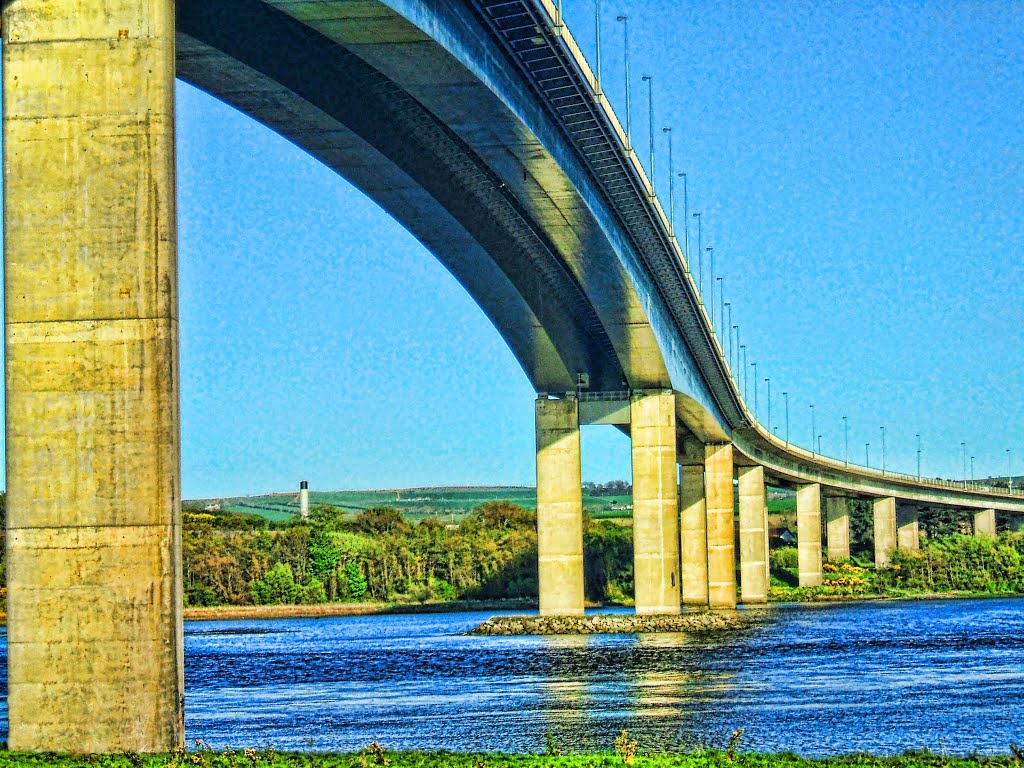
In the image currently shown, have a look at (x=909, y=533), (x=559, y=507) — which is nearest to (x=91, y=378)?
(x=559, y=507)

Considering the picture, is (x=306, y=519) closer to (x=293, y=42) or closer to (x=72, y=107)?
(x=293, y=42)

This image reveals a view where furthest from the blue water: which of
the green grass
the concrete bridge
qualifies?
the concrete bridge

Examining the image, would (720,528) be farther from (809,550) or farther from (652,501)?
(652,501)

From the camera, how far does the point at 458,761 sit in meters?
20.8

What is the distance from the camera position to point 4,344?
75.2 ft

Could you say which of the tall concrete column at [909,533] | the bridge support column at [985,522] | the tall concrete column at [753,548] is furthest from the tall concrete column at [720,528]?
the bridge support column at [985,522]

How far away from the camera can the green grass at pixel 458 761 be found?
2008 centimetres

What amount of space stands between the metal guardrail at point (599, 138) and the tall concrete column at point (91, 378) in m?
13.5

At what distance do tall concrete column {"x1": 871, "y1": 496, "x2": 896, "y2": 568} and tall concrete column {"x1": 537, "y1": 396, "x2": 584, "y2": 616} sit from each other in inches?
2781

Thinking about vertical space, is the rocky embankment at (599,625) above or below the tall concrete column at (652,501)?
below

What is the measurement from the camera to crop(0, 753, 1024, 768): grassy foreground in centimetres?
2008

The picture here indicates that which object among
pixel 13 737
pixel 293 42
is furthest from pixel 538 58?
pixel 13 737

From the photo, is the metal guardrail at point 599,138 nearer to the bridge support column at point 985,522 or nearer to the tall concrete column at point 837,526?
the tall concrete column at point 837,526

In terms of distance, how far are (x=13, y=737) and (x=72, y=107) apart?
28.8ft
